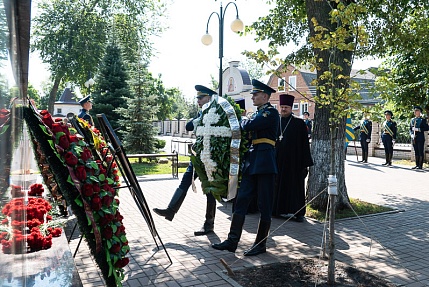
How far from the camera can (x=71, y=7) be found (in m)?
24.6

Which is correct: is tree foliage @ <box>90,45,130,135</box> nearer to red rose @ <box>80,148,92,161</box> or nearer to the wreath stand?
the wreath stand

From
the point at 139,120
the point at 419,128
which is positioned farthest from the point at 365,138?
the point at 139,120

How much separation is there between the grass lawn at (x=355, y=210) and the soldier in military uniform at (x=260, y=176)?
7.21 feet

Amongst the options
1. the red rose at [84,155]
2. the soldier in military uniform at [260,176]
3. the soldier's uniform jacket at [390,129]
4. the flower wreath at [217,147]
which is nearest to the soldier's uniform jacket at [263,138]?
the soldier in military uniform at [260,176]

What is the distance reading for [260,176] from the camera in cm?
511

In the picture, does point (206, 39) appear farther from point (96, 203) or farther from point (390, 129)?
point (96, 203)

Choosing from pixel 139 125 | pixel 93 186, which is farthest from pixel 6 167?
pixel 139 125

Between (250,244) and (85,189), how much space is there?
10.5 feet

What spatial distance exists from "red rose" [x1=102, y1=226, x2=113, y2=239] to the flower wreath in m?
2.35

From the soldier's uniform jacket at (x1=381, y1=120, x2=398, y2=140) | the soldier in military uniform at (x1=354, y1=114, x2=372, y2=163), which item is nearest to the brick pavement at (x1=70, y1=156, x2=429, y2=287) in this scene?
the soldier's uniform jacket at (x1=381, y1=120, x2=398, y2=140)

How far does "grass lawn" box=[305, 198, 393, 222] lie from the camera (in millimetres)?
7156

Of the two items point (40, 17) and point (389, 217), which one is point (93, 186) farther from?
point (40, 17)

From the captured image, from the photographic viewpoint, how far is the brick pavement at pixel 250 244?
14.0 feet

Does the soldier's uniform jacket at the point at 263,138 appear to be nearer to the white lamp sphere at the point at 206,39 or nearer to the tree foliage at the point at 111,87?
the white lamp sphere at the point at 206,39
